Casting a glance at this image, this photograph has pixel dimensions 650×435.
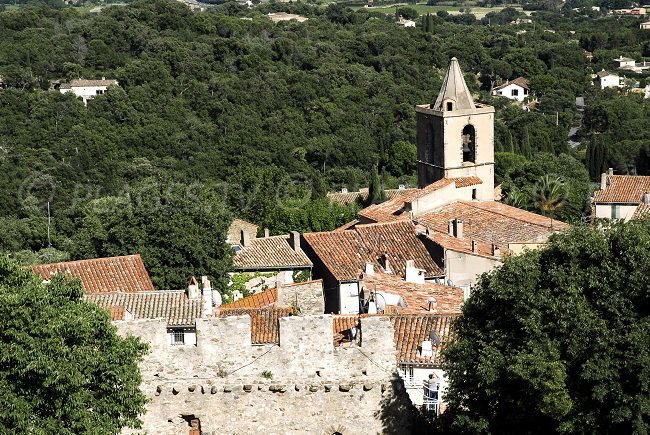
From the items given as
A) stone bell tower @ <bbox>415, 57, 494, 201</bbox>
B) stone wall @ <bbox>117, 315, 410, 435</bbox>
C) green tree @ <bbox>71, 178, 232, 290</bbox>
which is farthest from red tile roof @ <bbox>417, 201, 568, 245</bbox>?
stone wall @ <bbox>117, 315, 410, 435</bbox>

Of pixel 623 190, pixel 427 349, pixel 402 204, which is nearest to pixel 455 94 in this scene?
pixel 402 204

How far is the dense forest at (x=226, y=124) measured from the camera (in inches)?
1853

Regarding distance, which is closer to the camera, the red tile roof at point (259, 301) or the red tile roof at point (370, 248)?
the red tile roof at point (259, 301)

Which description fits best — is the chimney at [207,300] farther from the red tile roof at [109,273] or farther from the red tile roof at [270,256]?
the red tile roof at [270,256]

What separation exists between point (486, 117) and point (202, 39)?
211 ft

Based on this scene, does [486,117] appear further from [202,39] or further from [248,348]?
[202,39]

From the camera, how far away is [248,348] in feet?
54.1

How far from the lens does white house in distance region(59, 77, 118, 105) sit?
275 feet

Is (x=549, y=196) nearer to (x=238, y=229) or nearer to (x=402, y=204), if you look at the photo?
(x=238, y=229)

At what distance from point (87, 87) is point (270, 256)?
5433 centimetres

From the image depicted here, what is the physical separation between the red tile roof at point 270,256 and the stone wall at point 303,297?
726 cm

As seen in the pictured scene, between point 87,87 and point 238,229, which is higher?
point 238,229

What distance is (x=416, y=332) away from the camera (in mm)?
22047

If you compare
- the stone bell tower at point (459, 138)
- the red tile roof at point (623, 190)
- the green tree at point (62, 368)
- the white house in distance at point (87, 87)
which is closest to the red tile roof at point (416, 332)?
the green tree at point (62, 368)
